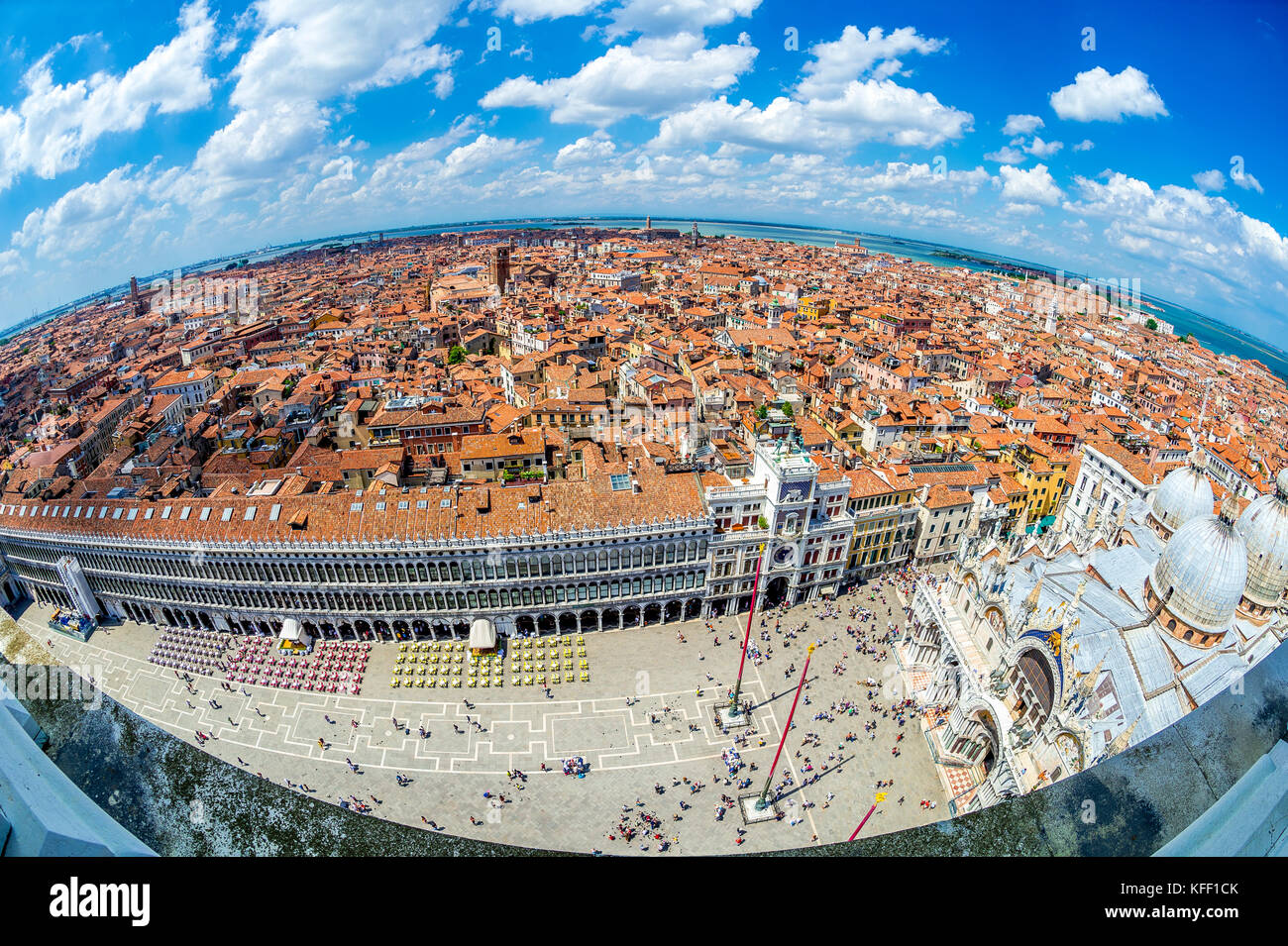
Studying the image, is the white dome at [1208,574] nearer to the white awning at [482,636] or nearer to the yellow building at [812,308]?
the white awning at [482,636]

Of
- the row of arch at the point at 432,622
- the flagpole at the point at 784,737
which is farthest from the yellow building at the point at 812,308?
the flagpole at the point at 784,737

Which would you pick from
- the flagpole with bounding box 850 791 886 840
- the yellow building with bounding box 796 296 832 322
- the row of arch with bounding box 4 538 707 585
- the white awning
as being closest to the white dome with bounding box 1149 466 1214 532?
the flagpole with bounding box 850 791 886 840

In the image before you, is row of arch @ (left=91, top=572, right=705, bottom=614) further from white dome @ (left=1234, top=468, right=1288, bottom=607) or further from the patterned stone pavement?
white dome @ (left=1234, top=468, right=1288, bottom=607)

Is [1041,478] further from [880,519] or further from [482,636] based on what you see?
[482,636]

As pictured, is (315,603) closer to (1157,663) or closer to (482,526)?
(482,526)

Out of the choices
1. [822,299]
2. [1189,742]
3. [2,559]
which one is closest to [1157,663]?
[1189,742]
